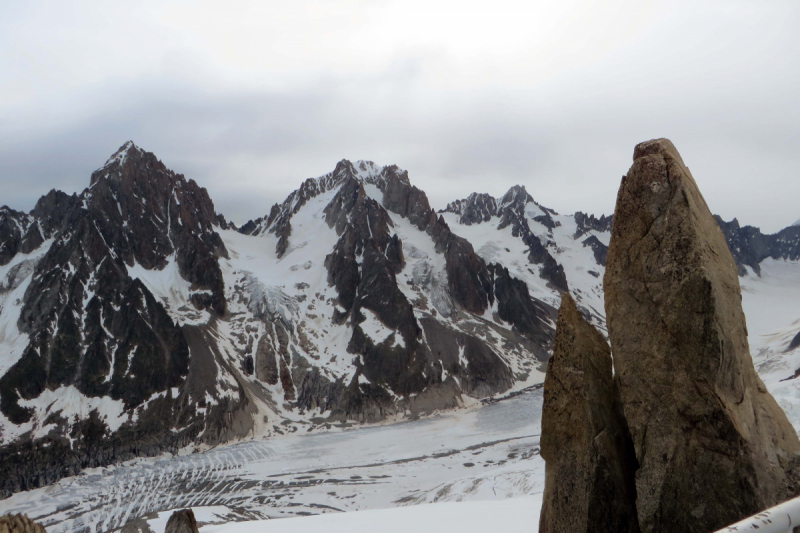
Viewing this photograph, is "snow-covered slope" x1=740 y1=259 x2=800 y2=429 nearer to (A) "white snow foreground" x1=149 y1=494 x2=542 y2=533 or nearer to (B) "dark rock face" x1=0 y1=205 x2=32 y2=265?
(A) "white snow foreground" x1=149 y1=494 x2=542 y2=533

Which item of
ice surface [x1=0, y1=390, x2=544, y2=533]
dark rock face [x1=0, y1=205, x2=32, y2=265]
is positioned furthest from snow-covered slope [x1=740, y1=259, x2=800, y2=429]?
dark rock face [x1=0, y1=205, x2=32, y2=265]

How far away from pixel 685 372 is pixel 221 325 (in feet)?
373

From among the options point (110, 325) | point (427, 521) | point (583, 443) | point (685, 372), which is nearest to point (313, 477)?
point (110, 325)

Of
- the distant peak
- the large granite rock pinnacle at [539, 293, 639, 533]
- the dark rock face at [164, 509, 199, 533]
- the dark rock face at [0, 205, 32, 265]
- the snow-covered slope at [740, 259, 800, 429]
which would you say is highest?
the distant peak

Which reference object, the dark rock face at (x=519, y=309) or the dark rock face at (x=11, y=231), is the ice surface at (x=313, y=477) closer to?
the dark rock face at (x=519, y=309)

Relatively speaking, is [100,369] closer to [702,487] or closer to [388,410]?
[388,410]

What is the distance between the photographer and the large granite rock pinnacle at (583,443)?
9.23m

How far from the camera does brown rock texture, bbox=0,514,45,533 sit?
906 centimetres

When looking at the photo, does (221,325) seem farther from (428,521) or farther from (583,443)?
(583,443)

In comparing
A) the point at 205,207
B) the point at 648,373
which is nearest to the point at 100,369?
the point at 205,207

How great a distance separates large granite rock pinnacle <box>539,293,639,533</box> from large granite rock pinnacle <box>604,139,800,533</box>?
664 millimetres

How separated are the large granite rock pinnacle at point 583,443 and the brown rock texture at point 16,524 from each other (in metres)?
10.6

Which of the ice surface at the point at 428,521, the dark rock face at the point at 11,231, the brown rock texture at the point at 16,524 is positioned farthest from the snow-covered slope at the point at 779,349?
the dark rock face at the point at 11,231

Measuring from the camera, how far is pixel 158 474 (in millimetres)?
70812
